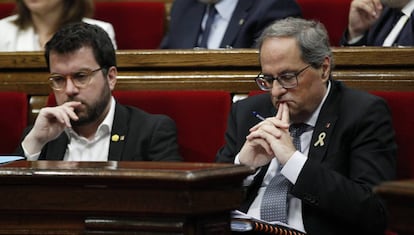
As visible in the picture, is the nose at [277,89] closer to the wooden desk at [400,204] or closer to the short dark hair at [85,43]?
the short dark hair at [85,43]

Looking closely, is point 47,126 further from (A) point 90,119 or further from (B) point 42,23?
(B) point 42,23

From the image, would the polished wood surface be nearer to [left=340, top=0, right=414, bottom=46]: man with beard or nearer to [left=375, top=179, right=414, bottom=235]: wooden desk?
[left=340, top=0, right=414, bottom=46]: man with beard

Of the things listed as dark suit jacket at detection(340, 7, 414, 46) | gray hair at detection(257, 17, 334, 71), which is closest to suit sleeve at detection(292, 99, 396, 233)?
gray hair at detection(257, 17, 334, 71)

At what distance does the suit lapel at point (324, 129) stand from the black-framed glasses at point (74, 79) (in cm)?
39

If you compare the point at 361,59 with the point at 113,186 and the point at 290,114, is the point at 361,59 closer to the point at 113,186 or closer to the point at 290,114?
the point at 290,114

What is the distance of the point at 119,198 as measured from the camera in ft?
2.91

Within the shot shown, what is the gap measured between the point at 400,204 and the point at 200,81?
0.75 m

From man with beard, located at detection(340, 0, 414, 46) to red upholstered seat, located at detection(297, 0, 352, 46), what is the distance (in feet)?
0.65

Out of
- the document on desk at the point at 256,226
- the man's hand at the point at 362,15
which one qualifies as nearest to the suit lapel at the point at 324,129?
the document on desk at the point at 256,226

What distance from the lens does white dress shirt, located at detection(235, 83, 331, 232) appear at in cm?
122

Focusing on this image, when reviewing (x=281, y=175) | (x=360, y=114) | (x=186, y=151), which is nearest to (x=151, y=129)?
(x=186, y=151)

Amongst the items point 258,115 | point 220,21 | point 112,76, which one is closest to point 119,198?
point 258,115

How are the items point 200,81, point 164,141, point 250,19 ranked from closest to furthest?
point 164,141 < point 200,81 < point 250,19

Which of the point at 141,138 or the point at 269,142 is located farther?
the point at 141,138
